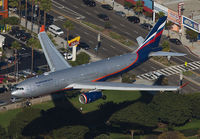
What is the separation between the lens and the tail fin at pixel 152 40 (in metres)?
150

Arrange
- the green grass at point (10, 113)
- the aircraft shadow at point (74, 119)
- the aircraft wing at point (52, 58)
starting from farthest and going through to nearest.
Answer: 1. the green grass at point (10, 113)
2. the aircraft wing at point (52, 58)
3. the aircraft shadow at point (74, 119)

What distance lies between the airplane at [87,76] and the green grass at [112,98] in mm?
17591

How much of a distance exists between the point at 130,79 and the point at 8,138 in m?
51.7

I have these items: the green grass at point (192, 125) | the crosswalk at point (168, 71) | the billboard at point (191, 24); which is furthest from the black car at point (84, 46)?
the green grass at point (192, 125)

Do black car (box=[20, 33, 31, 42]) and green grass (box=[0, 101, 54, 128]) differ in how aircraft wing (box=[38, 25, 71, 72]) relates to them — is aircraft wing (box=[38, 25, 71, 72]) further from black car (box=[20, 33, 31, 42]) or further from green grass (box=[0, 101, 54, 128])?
black car (box=[20, 33, 31, 42])

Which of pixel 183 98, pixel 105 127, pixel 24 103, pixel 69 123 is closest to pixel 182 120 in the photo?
pixel 183 98

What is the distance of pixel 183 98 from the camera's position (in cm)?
15025

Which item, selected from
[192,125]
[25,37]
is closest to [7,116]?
[25,37]

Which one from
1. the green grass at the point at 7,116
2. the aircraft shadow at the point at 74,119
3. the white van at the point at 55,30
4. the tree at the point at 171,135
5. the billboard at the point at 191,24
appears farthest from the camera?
the white van at the point at 55,30

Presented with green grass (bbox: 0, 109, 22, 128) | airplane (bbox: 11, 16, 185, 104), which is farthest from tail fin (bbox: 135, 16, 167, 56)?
green grass (bbox: 0, 109, 22, 128)

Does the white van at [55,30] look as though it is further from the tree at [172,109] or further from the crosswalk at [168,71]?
the tree at [172,109]

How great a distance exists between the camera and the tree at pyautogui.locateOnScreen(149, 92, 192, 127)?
147000mm

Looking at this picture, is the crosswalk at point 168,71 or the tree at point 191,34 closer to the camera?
the crosswalk at point 168,71

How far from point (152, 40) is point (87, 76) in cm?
2746
